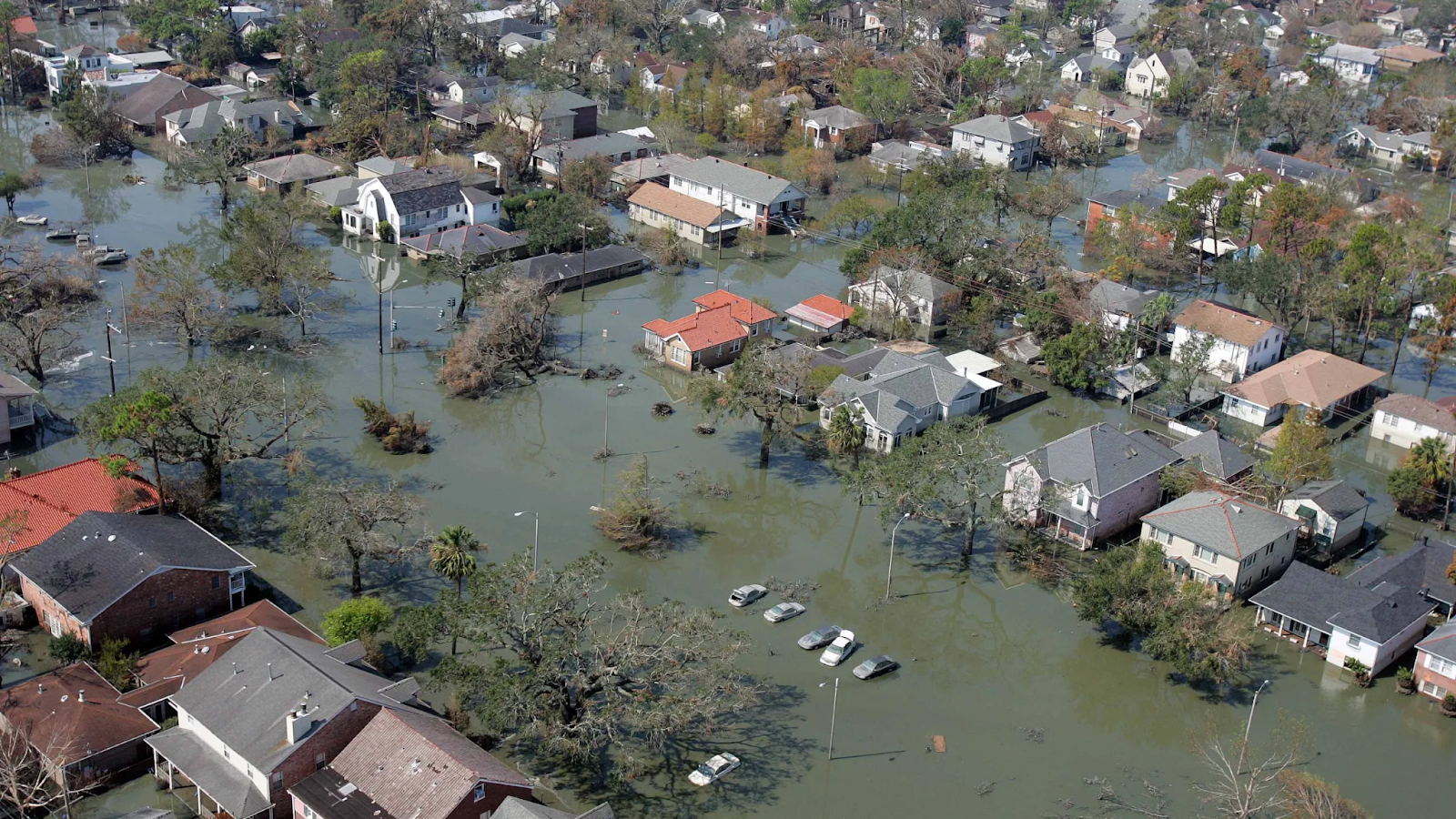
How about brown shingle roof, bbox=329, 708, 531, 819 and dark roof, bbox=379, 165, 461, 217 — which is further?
dark roof, bbox=379, 165, 461, 217

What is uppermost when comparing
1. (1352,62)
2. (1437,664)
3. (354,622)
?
(1352,62)

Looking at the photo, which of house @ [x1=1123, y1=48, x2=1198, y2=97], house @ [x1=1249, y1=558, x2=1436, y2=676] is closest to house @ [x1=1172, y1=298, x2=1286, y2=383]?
house @ [x1=1249, y1=558, x2=1436, y2=676]

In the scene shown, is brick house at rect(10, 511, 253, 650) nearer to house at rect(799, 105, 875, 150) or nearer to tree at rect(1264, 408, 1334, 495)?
tree at rect(1264, 408, 1334, 495)

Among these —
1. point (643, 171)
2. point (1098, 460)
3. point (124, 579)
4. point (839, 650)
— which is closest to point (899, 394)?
point (1098, 460)

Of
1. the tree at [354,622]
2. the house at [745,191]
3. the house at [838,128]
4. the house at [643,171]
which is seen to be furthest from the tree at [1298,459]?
the house at [838,128]

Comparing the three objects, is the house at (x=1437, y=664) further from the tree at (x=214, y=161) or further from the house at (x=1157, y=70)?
the house at (x=1157, y=70)

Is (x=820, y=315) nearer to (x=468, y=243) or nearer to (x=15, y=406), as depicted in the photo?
(x=468, y=243)
